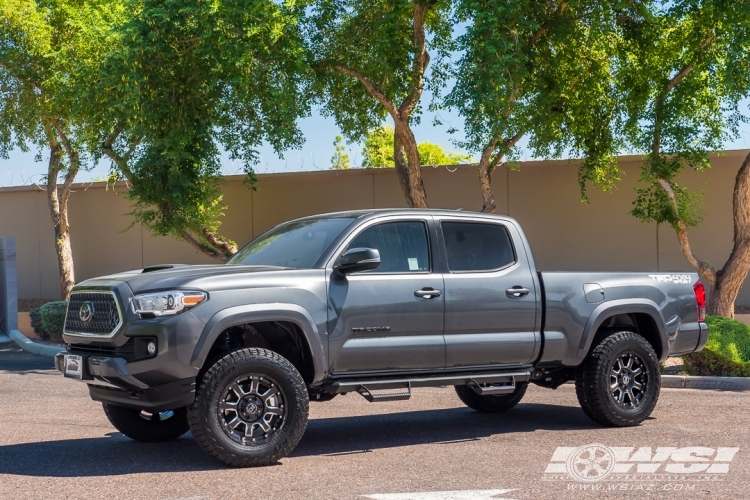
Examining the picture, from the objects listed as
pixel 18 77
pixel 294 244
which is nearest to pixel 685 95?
pixel 294 244

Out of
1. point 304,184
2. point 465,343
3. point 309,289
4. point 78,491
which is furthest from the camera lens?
point 304,184

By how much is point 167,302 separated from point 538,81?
1080 centimetres

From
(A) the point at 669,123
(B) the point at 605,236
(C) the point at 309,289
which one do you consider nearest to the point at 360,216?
(C) the point at 309,289

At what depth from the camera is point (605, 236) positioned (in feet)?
61.5

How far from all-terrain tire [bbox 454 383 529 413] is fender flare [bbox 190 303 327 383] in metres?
2.98

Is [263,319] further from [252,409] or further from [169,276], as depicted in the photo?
[169,276]

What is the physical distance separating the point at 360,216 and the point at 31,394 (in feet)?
18.6

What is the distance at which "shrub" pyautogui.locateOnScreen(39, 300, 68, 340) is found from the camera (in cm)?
1822

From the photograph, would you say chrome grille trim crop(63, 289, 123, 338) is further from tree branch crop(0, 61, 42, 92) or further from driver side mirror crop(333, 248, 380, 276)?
tree branch crop(0, 61, 42, 92)

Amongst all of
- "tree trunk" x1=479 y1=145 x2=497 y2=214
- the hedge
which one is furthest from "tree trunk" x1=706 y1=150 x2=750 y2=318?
the hedge

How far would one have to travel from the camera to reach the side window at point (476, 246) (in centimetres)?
860

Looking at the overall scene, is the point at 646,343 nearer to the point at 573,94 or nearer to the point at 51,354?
the point at 573,94

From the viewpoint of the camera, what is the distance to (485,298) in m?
8.44

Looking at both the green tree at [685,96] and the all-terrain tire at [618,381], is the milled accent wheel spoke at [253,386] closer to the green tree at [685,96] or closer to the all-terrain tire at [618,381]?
the all-terrain tire at [618,381]
